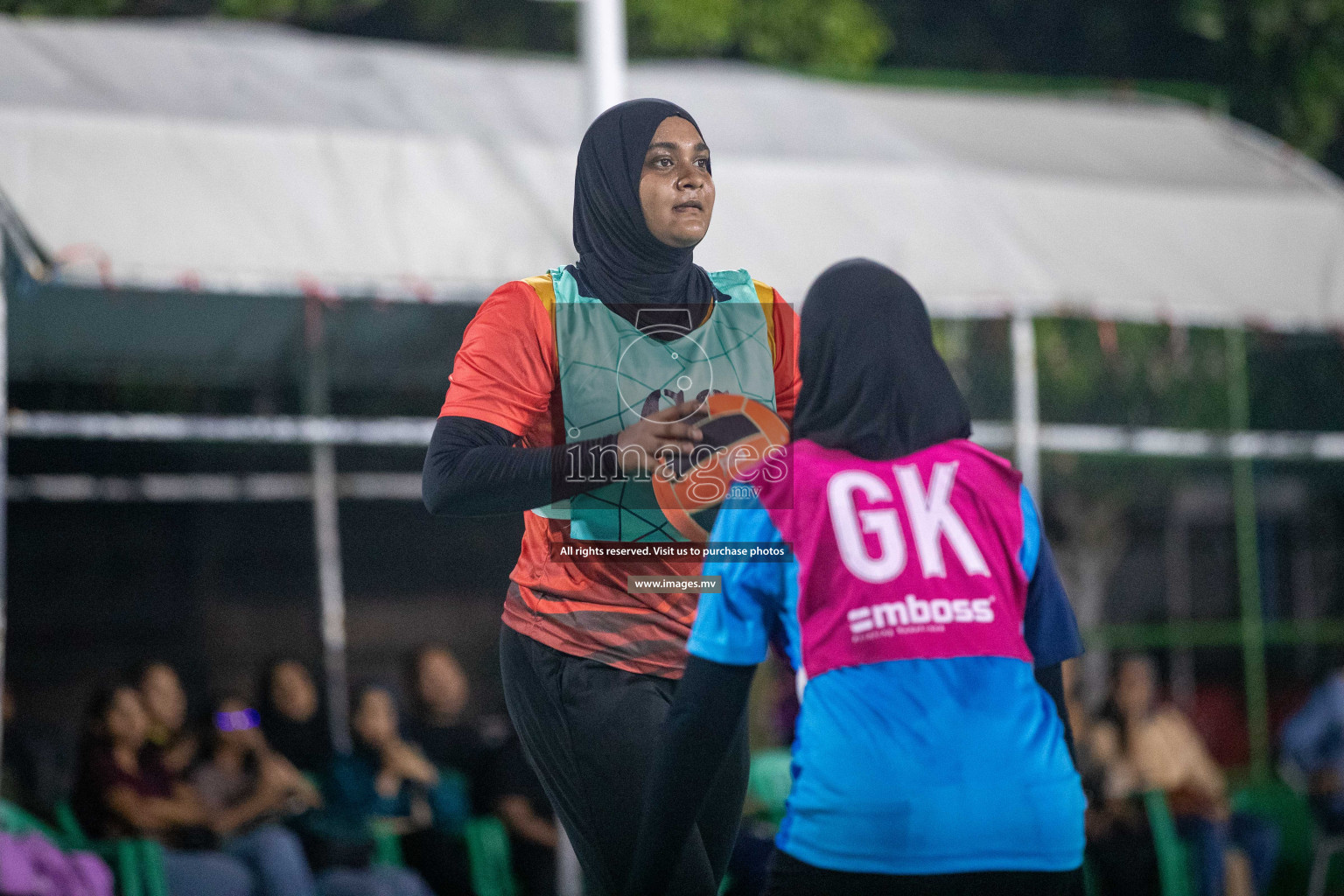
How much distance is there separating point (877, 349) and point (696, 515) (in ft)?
1.32

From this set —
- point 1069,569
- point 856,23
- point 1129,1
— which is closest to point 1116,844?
point 856,23

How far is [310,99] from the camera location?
218 inches

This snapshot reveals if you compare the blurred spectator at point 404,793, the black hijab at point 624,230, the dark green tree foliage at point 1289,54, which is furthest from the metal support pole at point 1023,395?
the dark green tree foliage at point 1289,54

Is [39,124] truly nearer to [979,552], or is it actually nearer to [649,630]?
[649,630]

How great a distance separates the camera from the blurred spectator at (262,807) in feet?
16.1

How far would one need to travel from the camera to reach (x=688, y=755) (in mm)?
1904

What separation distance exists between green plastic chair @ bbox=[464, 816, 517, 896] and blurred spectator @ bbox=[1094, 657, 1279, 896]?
2.77m

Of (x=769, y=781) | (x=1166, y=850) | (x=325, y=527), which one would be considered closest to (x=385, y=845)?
(x=769, y=781)

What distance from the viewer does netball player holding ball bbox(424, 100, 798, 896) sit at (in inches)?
81.1

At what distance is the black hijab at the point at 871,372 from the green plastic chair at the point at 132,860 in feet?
11.7

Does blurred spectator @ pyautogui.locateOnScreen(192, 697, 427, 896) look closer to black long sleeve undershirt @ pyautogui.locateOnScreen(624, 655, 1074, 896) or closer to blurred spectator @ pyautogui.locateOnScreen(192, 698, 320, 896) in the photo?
blurred spectator @ pyautogui.locateOnScreen(192, 698, 320, 896)

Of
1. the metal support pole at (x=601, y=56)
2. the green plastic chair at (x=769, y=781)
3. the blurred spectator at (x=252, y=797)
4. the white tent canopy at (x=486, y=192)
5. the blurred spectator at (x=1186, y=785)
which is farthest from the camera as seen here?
the blurred spectator at (x=1186, y=785)

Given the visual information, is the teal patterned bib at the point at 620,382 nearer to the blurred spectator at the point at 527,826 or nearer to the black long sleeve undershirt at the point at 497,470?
the black long sleeve undershirt at the point at 497,470

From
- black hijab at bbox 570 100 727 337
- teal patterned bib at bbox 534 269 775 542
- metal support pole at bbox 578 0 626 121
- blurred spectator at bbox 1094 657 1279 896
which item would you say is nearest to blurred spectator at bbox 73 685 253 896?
metal support pole at bbox 578 0 626 121
